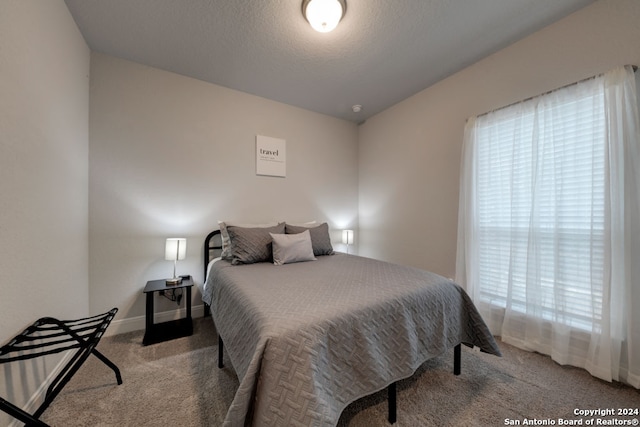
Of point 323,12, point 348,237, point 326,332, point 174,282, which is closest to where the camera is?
point 326,332

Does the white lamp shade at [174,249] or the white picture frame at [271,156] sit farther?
the white picture frame at [271,156]

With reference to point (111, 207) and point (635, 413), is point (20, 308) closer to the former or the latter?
point (111, 207)

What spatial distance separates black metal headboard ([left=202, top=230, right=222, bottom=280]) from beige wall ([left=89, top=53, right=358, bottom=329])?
0.28ft

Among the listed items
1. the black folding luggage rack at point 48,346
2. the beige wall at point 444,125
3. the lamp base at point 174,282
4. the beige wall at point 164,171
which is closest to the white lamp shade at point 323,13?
the beige wall at point 164,171

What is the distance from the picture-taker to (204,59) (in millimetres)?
2227

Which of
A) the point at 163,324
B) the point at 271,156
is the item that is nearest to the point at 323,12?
the point at 271,156

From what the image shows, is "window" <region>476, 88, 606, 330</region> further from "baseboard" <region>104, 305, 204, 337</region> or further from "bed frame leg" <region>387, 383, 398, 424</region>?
"baseboard" <region>104, 305, 204, 337</region>

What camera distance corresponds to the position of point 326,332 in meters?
1.02

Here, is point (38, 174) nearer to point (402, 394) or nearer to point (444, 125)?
point (402, 394)

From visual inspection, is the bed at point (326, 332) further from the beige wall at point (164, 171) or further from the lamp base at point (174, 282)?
the beige wall at point (164, 171)

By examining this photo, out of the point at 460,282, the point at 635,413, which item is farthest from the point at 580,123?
the point at 635,413

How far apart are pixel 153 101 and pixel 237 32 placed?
3.85 feet

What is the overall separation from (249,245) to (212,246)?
0.73 meters

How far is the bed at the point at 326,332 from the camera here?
867mm
